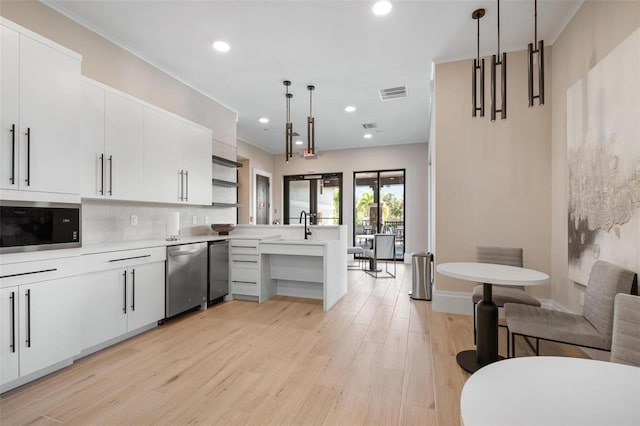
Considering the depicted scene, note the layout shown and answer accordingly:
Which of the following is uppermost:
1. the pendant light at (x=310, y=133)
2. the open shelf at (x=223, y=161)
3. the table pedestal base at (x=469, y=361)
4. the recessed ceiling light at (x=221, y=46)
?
the recessed ceiling light at (x=221, y=46)

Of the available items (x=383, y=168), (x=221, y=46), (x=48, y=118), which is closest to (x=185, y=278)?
(x=48, y=118)

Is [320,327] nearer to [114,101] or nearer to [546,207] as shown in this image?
[546,207]

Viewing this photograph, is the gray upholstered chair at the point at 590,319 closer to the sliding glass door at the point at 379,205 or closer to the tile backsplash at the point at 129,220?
the tile backsplash at the point at 129,220

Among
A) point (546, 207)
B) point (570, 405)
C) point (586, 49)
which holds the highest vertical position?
point (586, 49)

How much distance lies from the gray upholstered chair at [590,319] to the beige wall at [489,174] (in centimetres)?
139

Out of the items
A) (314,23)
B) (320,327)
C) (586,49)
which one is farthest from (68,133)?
(586,49)

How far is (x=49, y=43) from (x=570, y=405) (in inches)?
144

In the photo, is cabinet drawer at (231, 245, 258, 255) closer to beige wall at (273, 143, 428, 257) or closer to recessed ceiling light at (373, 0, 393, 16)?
recessed ceiling light at (373, 0, 393, 16)

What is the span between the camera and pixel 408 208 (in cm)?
768

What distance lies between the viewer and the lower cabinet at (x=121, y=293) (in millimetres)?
2488

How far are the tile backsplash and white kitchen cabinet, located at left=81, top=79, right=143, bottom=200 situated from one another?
Result: 0.25 m

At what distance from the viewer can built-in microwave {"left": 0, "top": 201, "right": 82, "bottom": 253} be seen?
2107 mm

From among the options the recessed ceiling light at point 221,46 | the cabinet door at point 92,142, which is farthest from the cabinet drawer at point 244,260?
the recessed ceiling light at point 221,46

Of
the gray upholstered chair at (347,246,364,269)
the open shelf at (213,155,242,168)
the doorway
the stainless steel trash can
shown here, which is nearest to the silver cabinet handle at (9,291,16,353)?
the open shelf at (213,155,242,168)
